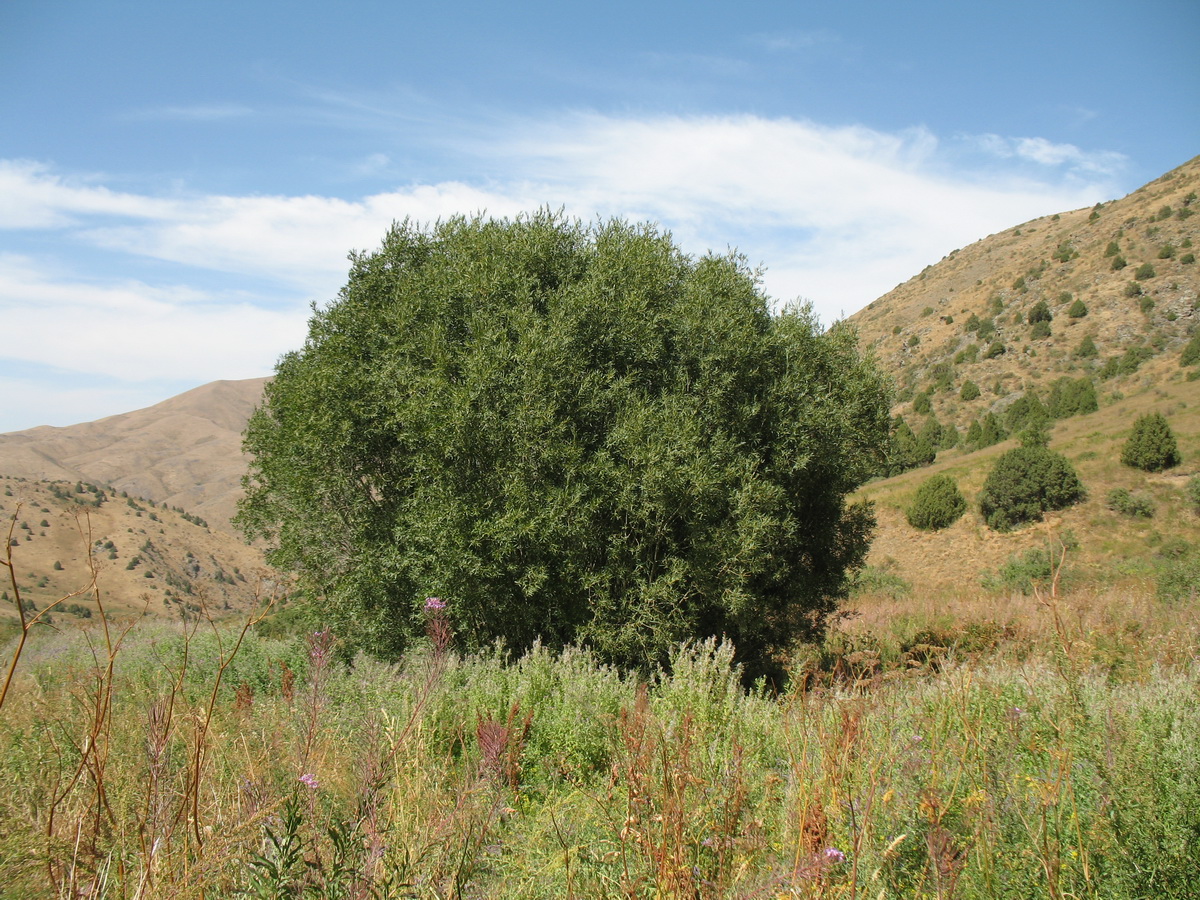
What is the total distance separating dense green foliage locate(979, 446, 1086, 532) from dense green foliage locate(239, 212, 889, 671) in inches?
865

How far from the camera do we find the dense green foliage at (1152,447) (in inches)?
1221

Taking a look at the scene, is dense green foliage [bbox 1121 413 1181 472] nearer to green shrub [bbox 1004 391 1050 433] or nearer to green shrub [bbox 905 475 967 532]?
green shrub [bbox 905 475 967 532]

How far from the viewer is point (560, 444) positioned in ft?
35.8

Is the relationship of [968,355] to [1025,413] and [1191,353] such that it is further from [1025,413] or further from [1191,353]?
[1191,353]

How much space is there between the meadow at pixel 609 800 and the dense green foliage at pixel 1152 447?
32107 mm

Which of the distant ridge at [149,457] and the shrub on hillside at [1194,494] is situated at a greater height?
the distant ridge at [149,457]

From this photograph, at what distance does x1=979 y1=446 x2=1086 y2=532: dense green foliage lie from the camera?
3100cm

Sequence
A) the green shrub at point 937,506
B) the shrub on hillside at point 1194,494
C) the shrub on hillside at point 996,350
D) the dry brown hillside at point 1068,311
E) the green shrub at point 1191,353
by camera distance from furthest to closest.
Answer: the shrub on hillside at point 996,350 → the dry brown hillside at point 1068,311 → the green shrub at point 1191,353 → the green shrub at point 937,506 → the shrub on hillside at point 1194,494

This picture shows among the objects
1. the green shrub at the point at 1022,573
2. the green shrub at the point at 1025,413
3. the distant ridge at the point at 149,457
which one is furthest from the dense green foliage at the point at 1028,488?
the distant ridge at the point at 149,457

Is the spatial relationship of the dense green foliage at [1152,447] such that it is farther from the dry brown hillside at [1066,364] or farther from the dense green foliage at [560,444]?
the dense green foliage at [560,444]

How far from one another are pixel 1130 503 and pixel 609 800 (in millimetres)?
33833

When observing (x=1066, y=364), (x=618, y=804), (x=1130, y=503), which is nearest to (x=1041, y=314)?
(x=1066, y=364)

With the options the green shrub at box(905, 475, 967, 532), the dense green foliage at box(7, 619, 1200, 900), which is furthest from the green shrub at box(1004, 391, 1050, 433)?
the dense green foliage at box(7, 619, 1200, 900)

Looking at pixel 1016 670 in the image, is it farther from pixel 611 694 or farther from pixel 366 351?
pixel 366 351
